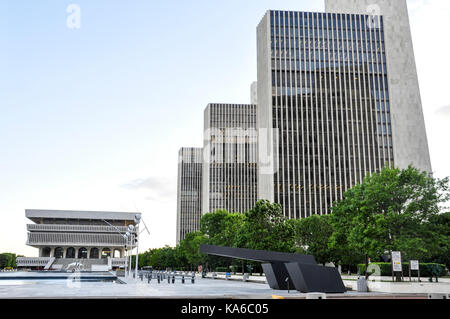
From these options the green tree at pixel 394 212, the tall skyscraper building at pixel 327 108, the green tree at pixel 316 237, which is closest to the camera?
the green tree at pixel 394 212

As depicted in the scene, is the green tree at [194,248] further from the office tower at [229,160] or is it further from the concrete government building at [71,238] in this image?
the concrete government building at [71,238]

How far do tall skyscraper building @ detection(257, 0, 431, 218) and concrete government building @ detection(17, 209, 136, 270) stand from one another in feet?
313

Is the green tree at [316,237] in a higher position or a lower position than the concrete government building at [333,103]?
lower

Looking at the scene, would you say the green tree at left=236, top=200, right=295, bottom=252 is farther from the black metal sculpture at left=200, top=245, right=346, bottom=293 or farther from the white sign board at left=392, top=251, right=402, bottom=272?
the black metal sculpture at left=200, top=245, right=346, bottom=293

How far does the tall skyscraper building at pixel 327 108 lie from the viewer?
4405 inches

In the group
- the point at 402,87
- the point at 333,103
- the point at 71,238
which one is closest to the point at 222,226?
the point at 333,103

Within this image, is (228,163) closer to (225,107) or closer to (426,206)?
(225,107)

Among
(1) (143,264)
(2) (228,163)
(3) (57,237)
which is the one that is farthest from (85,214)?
(2) (228,163)

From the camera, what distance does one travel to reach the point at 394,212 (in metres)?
37.7

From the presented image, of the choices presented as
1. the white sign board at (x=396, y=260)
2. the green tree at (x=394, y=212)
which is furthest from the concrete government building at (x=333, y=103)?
the white sign board at (x=396, y=260)

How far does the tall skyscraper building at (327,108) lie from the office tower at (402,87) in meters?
0.28

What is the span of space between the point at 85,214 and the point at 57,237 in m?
16.9

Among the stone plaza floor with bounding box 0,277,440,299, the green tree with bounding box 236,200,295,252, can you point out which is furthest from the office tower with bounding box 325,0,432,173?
the stone plaza floor with bounding box 0,277,440,299

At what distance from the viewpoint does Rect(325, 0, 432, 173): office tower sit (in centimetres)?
11262
